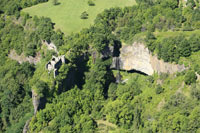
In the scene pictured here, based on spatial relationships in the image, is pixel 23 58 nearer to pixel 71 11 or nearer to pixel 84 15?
pixel 71 11

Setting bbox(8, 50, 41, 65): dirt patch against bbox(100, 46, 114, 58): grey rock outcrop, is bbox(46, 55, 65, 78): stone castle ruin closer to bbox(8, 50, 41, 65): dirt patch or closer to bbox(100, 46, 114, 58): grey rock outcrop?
bbox(100, 46, 114, 58): grey rock outcrop

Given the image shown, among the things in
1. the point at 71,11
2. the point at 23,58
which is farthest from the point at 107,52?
the point at 23,58

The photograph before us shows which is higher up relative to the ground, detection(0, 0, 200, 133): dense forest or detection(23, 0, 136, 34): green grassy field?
detection(23, 0, 136, 34): green grassy field

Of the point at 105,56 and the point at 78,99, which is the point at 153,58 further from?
the point at 78,99

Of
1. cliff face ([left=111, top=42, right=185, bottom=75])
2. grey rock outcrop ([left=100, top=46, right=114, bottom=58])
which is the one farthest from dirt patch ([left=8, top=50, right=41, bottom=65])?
cliff face ([left=111, top=42, right=185, bottom=75])

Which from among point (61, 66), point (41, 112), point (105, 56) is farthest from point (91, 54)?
point (41, 112)

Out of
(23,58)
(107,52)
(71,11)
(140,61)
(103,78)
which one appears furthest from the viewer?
(71,11)
